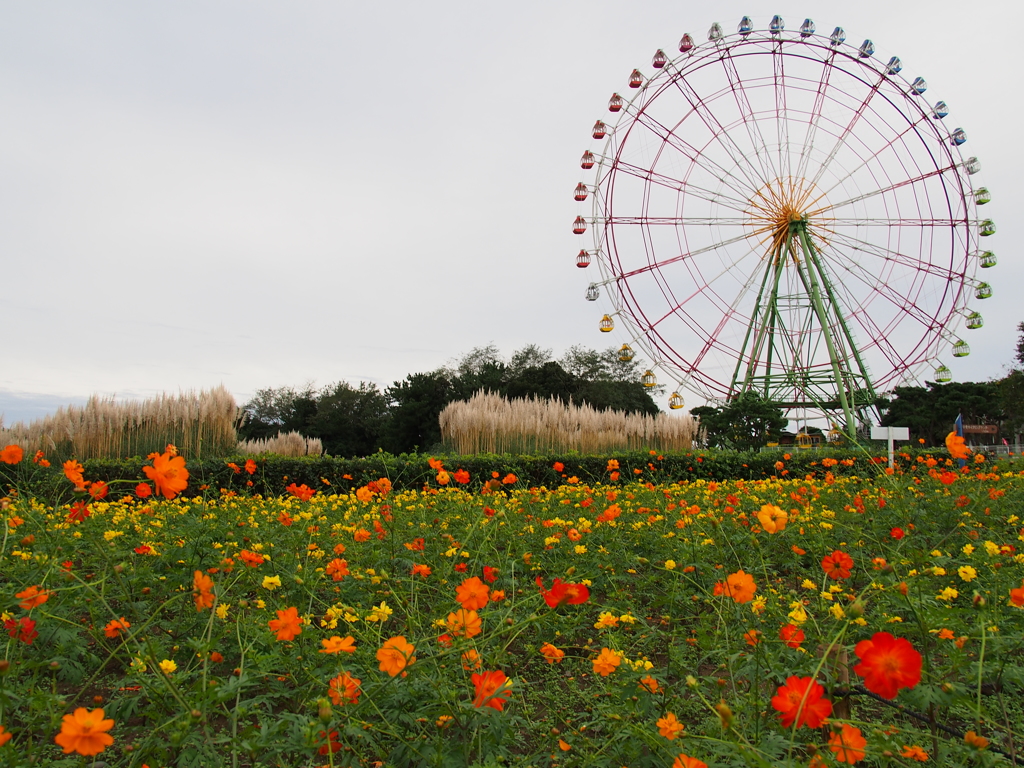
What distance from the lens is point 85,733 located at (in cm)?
93

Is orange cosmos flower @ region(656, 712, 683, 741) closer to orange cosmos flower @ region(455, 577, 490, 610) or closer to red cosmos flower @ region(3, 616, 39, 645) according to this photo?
orange cosmos flower @ region(455, 577, 490, 610)

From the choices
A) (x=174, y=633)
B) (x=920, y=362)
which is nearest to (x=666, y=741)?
(x=174, y=633)

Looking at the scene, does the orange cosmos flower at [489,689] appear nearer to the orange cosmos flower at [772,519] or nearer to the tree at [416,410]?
the orange cosmos flower at [772,519]

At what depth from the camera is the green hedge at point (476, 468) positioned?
630 centimetres

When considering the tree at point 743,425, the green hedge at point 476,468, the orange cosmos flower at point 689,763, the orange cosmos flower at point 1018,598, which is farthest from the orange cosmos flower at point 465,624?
the tree at point 743,425

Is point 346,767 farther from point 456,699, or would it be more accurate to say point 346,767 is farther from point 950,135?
point 950,135

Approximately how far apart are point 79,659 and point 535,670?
52.4 inches

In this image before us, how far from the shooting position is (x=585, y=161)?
14.6m

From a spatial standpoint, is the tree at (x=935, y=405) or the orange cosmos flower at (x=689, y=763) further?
the tree at (x=935, y=405)

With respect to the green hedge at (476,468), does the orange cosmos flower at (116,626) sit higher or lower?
higher

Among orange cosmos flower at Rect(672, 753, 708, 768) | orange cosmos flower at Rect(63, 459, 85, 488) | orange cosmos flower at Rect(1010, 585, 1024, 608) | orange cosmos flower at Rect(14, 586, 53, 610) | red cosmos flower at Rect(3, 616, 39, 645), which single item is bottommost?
orange cosmos flower at Rect(672, 753, 708, 768)

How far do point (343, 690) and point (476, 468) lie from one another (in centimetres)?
627

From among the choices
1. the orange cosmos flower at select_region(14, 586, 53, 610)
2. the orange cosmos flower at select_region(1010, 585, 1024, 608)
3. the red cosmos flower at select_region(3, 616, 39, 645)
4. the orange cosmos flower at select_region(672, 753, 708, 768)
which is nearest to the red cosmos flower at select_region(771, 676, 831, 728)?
the orange cosmos flower at select_region(672, 753, 708, 768)

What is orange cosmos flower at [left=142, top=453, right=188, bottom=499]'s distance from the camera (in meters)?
1.22
